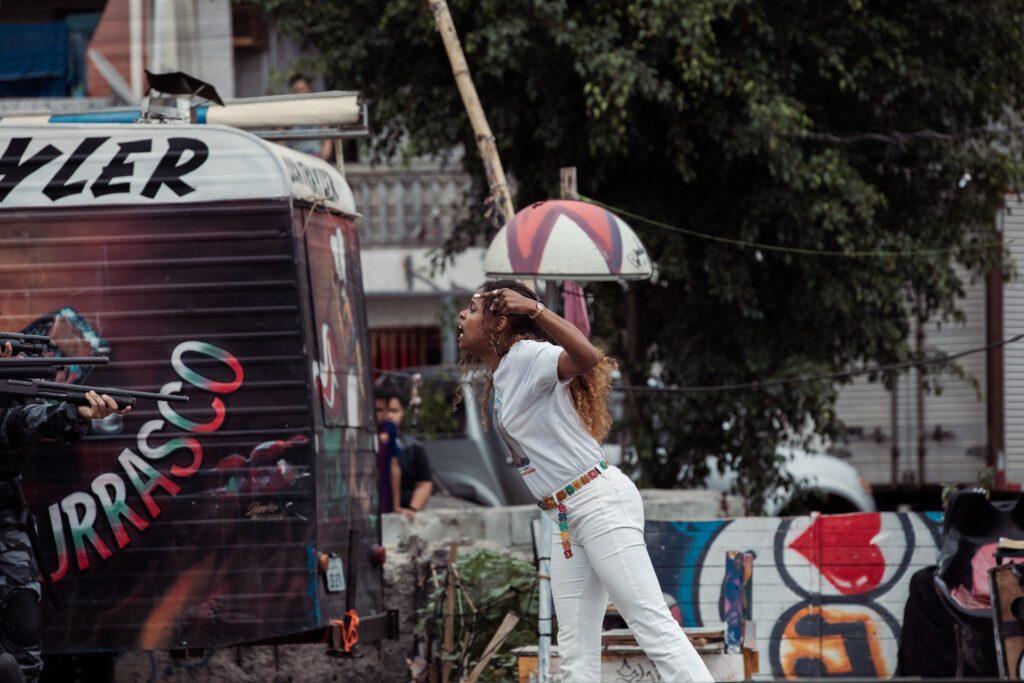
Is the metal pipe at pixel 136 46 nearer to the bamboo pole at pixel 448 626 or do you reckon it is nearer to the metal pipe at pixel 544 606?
the bamboo pole at pixel 448 626

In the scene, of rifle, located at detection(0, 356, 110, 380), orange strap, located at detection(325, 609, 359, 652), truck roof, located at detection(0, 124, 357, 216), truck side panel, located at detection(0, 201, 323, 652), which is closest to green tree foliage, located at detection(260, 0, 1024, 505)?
truck roof, located at detection(0, 124, 357, 216)

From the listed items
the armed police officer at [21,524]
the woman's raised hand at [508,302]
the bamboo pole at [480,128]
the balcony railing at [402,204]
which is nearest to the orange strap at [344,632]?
the armed police officer at [21,524]

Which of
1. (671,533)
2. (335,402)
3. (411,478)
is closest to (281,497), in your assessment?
(335,402)

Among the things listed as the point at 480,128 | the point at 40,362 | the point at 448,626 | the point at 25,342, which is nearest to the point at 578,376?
the point at 40,362

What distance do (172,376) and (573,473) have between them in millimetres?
3127

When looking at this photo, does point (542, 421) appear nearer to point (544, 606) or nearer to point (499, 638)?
point (544, 606)

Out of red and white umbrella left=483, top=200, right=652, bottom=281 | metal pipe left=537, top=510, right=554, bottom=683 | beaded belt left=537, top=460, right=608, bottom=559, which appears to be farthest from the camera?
red and white umbrella left=483, top=200, right=652, bottom=281

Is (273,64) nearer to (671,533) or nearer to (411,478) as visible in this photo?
(411,478)

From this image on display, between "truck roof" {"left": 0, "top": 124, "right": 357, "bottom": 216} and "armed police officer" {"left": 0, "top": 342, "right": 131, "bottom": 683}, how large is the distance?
1330mm

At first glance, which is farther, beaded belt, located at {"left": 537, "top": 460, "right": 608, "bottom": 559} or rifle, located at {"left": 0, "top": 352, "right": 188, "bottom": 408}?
rifle, located at {"left": 0, "top": 352, "right": 188, "bottom": 408}

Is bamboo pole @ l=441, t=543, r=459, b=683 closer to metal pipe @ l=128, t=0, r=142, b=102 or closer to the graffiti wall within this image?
the graffiti wall

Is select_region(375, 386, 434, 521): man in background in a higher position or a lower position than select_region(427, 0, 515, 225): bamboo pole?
lower

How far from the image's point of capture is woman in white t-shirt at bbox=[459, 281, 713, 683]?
570cm

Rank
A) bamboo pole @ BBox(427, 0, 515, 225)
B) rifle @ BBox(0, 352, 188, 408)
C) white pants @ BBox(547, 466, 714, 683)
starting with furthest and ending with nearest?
1. bamboo pole @ BBox(427, 0, 515, 225)
2. rifle @ BBox(0, 352, 188, 408)
3. white pants @ BBox(547, 466, 714, 683)
